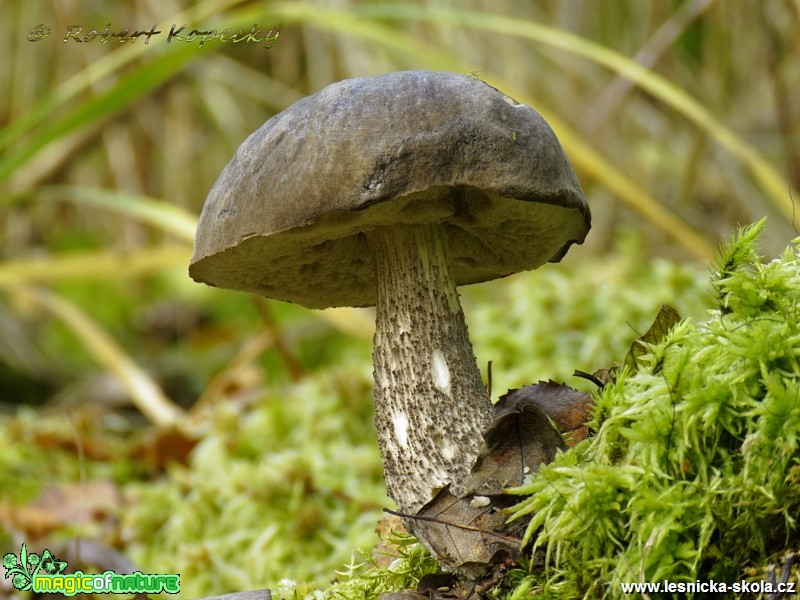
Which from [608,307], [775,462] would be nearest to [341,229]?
[775,462]

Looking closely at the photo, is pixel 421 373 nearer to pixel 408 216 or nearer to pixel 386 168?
pixel 408 216

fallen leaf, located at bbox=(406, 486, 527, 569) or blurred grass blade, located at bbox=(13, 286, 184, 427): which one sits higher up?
blurred grass blade, located at bbox=(13, 286, 184, 427)

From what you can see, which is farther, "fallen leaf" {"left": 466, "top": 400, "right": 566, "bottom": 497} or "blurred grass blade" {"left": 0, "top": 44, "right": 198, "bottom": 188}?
"blurred grass blade" {"left": 0, "top": 44, "right": 198, "bottom": 188}

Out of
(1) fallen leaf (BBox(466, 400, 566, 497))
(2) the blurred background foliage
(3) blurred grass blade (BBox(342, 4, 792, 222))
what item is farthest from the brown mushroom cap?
(3) blurred grass blade (BBox(342, 4, 792, 222))

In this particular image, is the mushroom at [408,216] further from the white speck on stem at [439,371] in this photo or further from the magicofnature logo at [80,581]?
the magicofnature logo at [80,581]

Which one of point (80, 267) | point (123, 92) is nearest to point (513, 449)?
point (123, 92)

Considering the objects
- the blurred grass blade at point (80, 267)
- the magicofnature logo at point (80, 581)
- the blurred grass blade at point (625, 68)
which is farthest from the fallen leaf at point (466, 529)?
the blurred grass blade at point (80, 267)

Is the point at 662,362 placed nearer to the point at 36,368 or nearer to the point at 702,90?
the point at 36,368

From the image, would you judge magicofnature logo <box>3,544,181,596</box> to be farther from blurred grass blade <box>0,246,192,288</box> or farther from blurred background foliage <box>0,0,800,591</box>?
blurred grass blade <box>0,246,192,288</box>

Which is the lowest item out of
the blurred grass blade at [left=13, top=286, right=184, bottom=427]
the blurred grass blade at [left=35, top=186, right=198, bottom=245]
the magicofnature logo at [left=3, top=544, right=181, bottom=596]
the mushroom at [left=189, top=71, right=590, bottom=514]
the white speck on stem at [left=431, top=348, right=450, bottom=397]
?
the magicofnature logo at [left=3, top=544, right=181, bottom=596]
